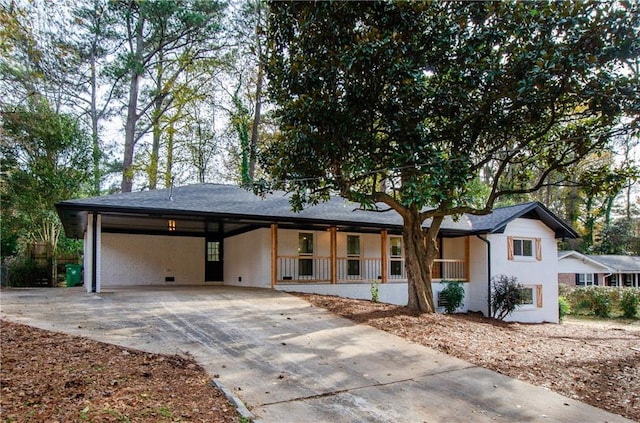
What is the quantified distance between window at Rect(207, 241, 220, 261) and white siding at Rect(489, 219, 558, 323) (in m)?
11.0

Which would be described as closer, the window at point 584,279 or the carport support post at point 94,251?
the carport support post at point 94,251

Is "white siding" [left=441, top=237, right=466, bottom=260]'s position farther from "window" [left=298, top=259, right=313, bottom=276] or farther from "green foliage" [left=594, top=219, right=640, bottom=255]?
"green foliage" [left=594, top=219, right=640, bottom=255]

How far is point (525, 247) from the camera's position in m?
17.5

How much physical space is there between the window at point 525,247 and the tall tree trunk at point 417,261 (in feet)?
24.3

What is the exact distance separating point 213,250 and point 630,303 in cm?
1897

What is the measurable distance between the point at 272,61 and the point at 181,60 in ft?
54.1

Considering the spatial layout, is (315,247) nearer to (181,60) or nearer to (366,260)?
(366,260)

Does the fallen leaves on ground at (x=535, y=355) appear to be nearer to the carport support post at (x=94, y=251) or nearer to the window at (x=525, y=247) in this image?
the carport support post at (x=94, y=251)

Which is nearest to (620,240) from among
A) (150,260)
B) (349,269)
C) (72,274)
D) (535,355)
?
(349,269)

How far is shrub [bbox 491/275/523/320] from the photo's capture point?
15.5m

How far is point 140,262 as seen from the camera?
17.1m

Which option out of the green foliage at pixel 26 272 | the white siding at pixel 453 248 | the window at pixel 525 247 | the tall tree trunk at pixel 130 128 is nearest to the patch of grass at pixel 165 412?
the window at pixel 525 247

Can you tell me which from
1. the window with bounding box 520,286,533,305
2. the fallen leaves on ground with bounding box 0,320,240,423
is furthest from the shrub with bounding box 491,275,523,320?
the fallen leaves on ground with bounding box 0,320,240,423

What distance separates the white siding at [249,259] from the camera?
14.5 meters
